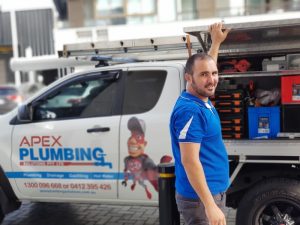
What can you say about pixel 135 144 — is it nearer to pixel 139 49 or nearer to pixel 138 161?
pixel 138 161

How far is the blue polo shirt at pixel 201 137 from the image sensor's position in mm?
2547

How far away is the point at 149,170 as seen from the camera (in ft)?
14.2

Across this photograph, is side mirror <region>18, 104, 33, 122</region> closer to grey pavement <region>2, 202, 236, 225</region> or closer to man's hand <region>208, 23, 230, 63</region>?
grey pavement <region>2, 202, 236, 225</region>

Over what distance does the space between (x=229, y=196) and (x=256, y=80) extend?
1102 millimetres

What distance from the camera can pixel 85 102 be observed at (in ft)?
16.1

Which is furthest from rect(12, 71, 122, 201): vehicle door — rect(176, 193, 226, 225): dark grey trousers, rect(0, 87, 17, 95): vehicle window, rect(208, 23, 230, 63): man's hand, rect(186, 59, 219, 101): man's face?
rect(0, 87, 17, 95): vehicle window

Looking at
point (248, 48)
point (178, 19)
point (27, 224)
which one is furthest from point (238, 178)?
point (178, 19)

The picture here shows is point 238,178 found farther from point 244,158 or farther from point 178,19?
point 178,19

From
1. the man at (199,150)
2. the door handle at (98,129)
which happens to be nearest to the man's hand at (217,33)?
the man at (199,150)

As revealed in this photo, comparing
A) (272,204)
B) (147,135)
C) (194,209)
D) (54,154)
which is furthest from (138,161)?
(194,209)

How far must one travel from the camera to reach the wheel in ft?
12.2

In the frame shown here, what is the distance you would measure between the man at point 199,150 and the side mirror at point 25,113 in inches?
95.5

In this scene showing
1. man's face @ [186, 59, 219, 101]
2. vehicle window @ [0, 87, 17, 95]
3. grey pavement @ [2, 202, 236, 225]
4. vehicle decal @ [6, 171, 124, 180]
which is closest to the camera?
man's face @ [186, 59, 219, 101]

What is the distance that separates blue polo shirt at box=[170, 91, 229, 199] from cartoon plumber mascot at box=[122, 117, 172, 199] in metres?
1.52
